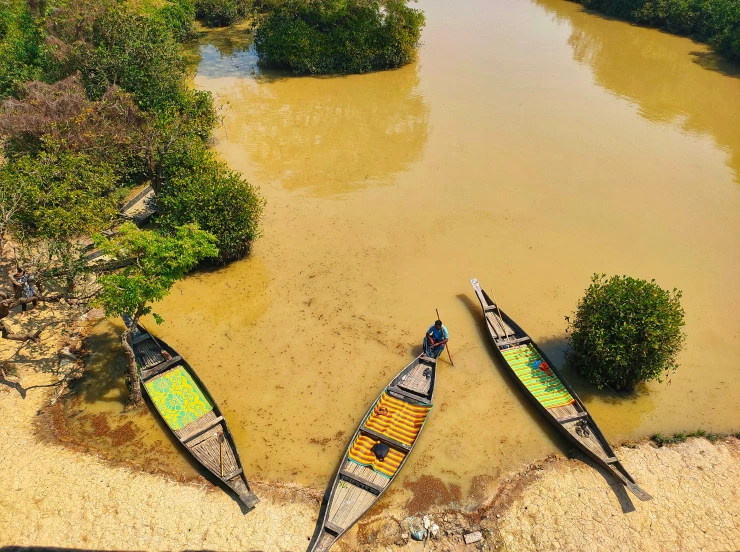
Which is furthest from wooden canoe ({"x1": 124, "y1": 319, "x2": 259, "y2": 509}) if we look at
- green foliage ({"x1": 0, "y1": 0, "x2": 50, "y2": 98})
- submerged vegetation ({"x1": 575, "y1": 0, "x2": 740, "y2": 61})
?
submerged vegetation ({"x1": 575, "y1": 0, "x2": 740, "y2": 61})

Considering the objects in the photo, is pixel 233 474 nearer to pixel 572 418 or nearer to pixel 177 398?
pixel 177 398

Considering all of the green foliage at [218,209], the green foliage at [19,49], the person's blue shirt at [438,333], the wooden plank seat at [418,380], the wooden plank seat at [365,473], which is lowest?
the wooden plank seat at [365,473]

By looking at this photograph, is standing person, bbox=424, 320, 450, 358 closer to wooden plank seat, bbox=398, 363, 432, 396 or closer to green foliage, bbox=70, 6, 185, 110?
wooden plank seat, bbox=398, 363, 432, 396

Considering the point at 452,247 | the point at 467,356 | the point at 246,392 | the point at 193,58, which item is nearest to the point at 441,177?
the point at 452,247

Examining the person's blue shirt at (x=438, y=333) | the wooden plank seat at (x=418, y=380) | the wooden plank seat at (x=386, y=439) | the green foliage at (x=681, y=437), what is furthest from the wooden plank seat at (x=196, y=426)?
the green foliage at (x=681, y=437)

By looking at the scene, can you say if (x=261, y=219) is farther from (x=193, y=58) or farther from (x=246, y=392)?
(x=193, y=58)

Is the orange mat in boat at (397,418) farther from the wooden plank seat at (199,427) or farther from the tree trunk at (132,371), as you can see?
the tree trunk at (132,371)
